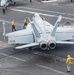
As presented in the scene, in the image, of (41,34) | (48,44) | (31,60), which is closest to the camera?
(48,44)

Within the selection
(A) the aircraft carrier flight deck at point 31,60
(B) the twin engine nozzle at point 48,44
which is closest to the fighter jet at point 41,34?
(B) the twin engine nozzle at point 48,44

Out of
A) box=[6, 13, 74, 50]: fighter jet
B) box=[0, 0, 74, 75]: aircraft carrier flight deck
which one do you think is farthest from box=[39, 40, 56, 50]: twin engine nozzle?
box=[0, 0, 74, 75]: aircraft carrier flight deck

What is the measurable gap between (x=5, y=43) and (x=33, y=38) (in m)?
4.83

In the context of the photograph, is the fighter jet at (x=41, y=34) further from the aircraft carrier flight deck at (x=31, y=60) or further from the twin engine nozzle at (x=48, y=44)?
the aircraft carrier flight deck at (x=31, y=60)

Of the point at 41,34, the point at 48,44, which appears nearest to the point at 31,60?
the point at 48,44

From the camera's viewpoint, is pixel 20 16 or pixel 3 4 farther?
pixel 3 4

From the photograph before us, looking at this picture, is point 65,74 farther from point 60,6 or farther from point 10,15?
point 60,6

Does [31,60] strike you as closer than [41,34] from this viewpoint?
Yes

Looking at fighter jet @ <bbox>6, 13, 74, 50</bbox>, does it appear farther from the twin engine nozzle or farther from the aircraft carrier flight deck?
the aircraft carrier flight deck

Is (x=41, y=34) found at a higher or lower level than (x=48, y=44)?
higher

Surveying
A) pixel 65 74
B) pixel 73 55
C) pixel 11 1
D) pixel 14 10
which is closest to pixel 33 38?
pixel 73 55

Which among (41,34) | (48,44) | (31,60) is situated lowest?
(31,60)

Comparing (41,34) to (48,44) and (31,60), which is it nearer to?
(48,44)

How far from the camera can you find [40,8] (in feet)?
199
